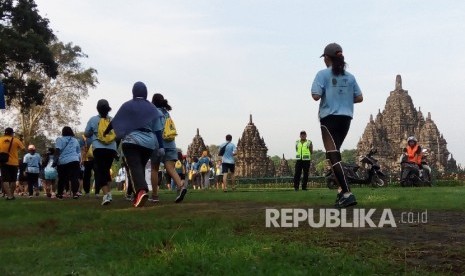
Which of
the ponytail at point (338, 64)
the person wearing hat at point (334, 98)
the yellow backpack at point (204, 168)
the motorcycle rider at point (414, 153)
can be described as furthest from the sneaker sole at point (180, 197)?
the yellow backpack at point (204, 168)

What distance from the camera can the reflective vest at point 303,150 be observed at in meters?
15.8

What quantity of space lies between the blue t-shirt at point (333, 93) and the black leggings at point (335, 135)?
79 mm

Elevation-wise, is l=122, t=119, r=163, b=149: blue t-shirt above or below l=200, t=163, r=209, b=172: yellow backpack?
above

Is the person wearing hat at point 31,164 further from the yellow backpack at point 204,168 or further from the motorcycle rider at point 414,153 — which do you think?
the motorcycle rider at point 414,153

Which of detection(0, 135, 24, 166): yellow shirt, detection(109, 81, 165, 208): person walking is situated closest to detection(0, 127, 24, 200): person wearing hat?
detection(0, 135, 24, 166): yellow shirt

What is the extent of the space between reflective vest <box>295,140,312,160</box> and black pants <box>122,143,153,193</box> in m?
8.15

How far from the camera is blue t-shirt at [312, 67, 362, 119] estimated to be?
23.9 feet

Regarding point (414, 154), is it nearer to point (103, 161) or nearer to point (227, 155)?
point (227, 155)

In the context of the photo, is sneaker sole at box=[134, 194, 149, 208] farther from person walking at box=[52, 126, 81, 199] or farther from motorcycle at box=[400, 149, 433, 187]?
motorcycle at box=[400, 149, 433, 187]

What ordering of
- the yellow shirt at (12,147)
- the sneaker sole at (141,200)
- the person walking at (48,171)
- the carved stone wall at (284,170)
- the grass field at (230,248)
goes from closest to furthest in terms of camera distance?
the grass field at (230,248)
the sneaker sole at (141,200)
the yellow shirt at (12,147)
the person walking at (48,171)
the carved stone wall at (284,170)

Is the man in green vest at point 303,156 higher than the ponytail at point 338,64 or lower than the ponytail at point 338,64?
lower

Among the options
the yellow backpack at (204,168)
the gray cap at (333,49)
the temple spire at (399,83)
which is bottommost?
the yellow backpack at (204,168)

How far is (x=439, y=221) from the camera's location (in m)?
5.75

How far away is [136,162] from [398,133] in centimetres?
5327
